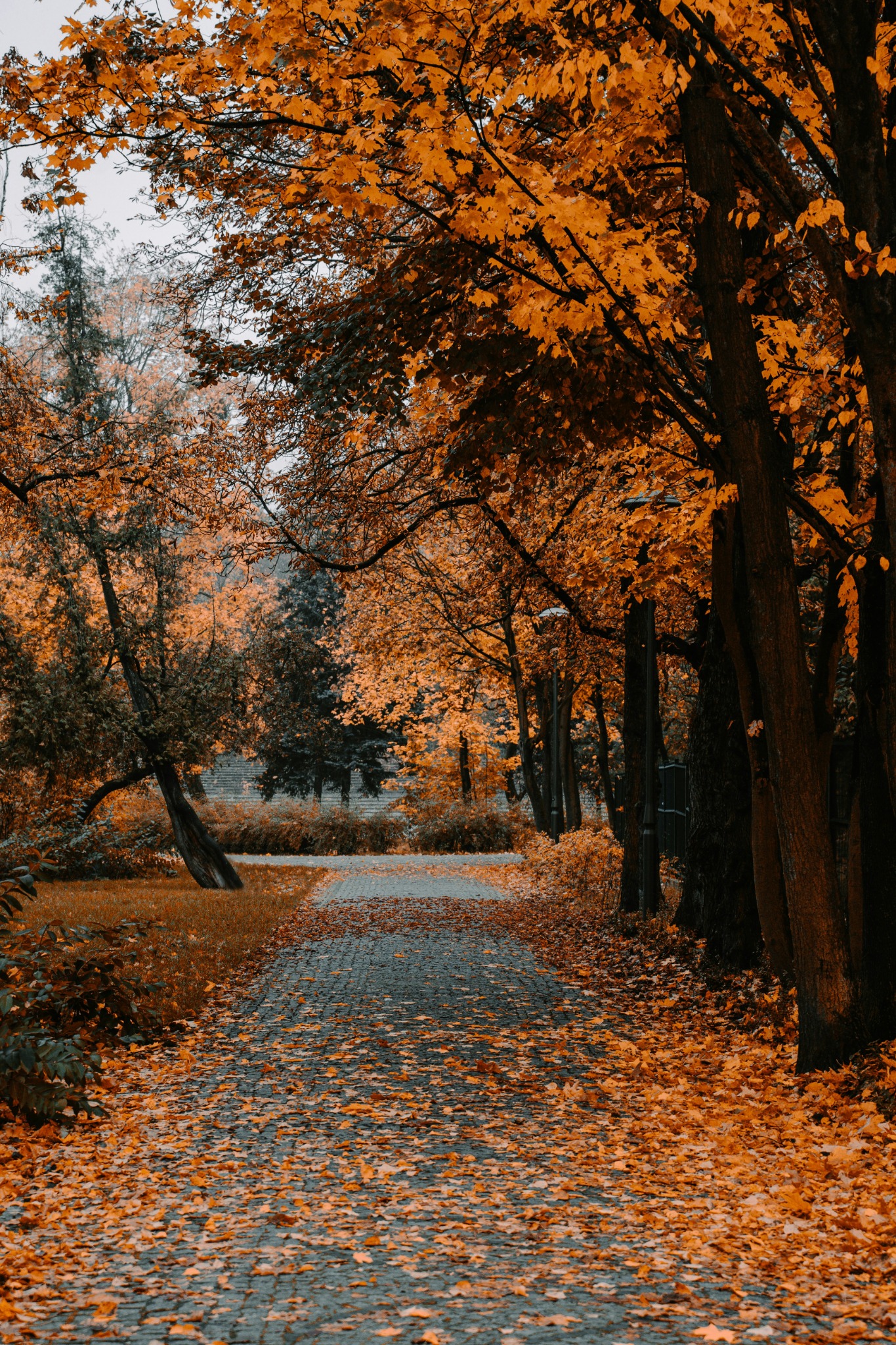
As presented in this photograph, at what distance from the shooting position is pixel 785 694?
6355 millimetres

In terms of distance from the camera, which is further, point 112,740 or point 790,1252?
point 112,740

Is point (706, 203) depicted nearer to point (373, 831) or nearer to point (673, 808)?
point (673, 808)

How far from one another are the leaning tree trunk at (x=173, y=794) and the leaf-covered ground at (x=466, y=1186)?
10.1m

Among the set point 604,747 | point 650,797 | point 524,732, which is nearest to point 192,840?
point 524,732

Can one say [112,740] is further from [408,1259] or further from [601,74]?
[408,1259]

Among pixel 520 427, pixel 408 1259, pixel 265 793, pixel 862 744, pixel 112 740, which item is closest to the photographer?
pixel 408 1259

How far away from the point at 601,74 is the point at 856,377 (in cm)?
244

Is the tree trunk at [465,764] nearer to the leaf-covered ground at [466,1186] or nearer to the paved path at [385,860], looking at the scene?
the paved path at [385,860]

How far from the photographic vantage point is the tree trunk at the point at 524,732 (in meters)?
25.0

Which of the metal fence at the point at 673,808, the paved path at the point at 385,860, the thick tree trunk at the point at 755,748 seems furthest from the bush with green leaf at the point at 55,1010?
the paved path at the point at 385,860

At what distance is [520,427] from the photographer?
24.4ft

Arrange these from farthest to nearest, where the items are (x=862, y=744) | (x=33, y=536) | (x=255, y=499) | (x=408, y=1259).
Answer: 1. (x=33, y=536)
2. (x=255, y=499)
3. (x=862, y=744)
4. (x=408, y=1259)

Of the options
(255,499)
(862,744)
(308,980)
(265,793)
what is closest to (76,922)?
(308,980)

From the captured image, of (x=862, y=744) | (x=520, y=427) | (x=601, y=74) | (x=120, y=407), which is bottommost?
(x=862, y=744)
